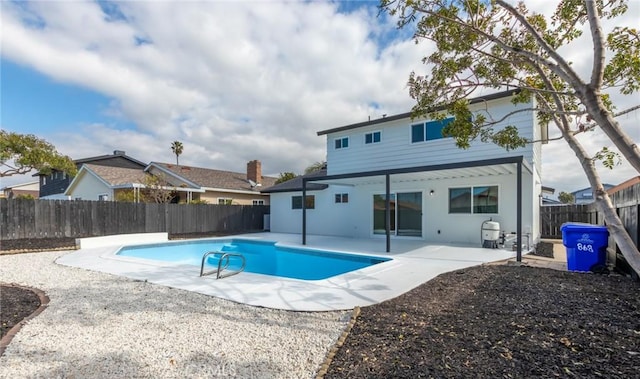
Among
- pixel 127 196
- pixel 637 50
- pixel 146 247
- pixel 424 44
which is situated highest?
pixel 424 44

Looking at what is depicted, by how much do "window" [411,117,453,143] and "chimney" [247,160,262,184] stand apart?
16.7 m

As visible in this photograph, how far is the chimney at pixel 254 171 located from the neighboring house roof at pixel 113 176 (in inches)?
320

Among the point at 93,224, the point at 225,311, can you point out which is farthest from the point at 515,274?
the point at 93,224

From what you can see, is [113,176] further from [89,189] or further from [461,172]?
[461,172]

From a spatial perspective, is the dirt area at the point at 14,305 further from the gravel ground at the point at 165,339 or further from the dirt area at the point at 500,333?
the dirt area at the point at 500,333

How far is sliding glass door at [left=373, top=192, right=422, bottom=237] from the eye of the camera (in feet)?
44.9

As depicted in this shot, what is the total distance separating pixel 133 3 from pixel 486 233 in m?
12.3

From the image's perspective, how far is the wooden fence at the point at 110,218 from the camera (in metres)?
13.5

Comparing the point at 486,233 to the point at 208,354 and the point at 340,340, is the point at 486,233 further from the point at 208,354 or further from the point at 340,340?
the point at 208,354

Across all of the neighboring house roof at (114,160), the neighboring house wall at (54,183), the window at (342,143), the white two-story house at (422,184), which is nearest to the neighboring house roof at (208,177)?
the white two-story house at (422,184)

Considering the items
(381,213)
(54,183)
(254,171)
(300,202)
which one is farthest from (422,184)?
(54,183)

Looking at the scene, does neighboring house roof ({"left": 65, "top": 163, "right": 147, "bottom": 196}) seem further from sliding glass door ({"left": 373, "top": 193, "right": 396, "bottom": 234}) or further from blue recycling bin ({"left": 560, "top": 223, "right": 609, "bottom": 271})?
A: blue recycling bin ({"left": 560, "top": 223, "right": 609, "bottom": 271})

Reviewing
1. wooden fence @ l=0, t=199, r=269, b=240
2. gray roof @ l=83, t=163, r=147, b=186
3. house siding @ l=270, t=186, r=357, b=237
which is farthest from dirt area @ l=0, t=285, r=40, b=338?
gray roof @ l=83, t=163, r=147, b=186

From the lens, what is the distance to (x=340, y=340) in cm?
379
